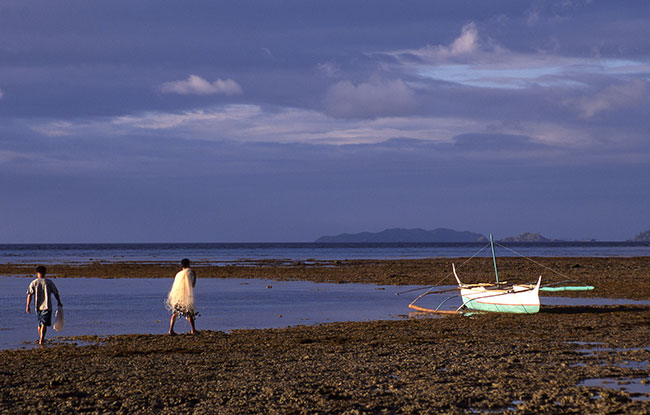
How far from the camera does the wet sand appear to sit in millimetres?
9883

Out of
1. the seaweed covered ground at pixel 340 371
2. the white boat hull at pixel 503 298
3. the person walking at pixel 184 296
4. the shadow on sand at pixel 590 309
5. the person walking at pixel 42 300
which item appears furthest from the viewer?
the shadow on sand at pixel 590 309

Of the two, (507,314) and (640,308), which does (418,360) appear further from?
(640,308)

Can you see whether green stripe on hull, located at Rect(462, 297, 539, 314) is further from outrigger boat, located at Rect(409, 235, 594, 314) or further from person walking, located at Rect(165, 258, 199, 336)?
person walking, located at Rect(165, 258, 199, 336)

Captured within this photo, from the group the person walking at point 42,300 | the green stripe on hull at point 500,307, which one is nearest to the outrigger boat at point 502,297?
the green stripe on hull at point 500,307

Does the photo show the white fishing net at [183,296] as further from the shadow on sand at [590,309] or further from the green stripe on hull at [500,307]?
the shadow on sand at [590,309]

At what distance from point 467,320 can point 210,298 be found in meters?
13.1

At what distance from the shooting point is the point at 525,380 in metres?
11.4

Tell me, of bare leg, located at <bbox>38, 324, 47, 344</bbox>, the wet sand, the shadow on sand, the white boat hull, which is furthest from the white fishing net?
the shadow on sand

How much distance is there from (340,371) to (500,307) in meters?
11.9

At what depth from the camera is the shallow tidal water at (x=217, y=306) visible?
65.8ft

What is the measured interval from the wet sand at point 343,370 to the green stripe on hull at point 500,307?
99.9 inches

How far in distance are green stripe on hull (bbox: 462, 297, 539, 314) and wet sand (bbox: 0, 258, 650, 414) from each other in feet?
8.33

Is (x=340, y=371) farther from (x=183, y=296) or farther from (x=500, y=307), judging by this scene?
(x=500, y=307)

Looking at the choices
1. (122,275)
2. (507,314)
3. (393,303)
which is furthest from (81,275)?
(507,314)
